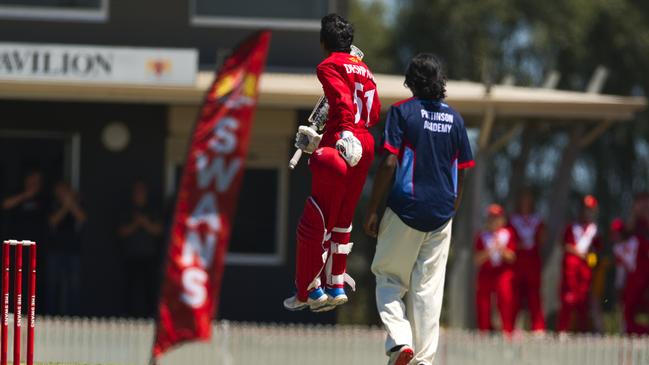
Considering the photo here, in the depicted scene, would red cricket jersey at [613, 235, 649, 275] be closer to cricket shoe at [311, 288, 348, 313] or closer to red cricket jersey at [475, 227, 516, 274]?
red cricket jersey at [475, 227, 516, 274]

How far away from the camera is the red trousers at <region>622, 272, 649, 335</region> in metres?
20.2

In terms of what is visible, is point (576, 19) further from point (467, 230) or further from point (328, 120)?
point (328, 120)

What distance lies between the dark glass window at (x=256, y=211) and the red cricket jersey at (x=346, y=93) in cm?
1142

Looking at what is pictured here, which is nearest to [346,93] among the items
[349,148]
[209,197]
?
[349,148]

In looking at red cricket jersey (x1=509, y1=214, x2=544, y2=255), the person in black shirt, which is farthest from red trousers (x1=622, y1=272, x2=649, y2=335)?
the person in black shirt

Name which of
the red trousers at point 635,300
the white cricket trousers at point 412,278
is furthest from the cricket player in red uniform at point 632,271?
the white cricket trousers at point 412,278

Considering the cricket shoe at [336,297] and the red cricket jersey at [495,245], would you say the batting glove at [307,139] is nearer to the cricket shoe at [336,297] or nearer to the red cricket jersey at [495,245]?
the cricket shoe at [336,297]

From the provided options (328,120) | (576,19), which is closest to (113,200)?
(328,120)

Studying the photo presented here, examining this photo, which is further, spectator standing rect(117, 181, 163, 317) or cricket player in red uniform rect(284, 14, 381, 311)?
spectator standing rect(117, 181, 163, 317)

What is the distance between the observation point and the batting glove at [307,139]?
1045 centimetres

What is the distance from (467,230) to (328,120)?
1206cm

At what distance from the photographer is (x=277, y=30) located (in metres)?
22.0

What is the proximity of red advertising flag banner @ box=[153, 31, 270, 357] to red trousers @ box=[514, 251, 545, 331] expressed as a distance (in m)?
4.77

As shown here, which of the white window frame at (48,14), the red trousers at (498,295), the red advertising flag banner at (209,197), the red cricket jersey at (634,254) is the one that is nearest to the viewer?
the red advertising flag banner at (209,197)
